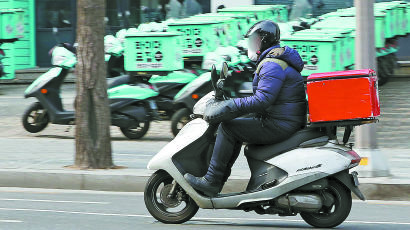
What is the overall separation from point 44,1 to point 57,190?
14.6 m

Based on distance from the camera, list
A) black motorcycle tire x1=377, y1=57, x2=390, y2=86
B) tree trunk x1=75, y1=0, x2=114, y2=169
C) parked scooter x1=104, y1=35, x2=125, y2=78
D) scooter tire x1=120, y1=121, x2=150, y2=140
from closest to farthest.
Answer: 1. tree trunk x1=75, y1=0, x2=114, y2=169
2. scooter tire x1=120, y1=121, x2=150, y2=140
3. parked scooter x1=104, y1=35, x2=125, y2=78
4. black motorcycle tire x1=377, y1=57, x2=390, y2=86

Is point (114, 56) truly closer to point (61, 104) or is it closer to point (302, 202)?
point (61, 104)

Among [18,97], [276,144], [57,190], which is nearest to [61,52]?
[57,190]

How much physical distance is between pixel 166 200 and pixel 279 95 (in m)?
1.22

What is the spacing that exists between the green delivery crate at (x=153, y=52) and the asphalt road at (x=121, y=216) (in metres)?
4.76

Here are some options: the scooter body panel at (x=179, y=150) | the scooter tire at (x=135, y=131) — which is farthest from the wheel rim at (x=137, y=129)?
the scooter body panel at (x=179, y=150)

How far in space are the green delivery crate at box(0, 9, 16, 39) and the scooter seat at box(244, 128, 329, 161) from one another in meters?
13.8

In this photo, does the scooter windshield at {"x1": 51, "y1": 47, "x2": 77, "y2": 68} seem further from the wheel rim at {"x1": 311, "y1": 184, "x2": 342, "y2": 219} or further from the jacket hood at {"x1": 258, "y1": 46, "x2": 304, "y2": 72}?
the wheel rim at {"x1": 311, "y1": 184, "x2": 342, "y2": 219}

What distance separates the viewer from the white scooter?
6426mm

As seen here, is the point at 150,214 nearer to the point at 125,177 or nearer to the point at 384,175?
the point at 125,177

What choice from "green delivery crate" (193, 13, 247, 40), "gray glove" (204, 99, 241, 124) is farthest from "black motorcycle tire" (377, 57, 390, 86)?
"gray glove" (204, 99, 241, 124)

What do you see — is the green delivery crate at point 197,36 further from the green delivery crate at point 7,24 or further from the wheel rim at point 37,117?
the green delivery crate at point 7,24

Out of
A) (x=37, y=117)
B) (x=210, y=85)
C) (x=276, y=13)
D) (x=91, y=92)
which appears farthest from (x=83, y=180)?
(x=276, y=13)

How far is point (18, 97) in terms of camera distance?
18375 millimetres
